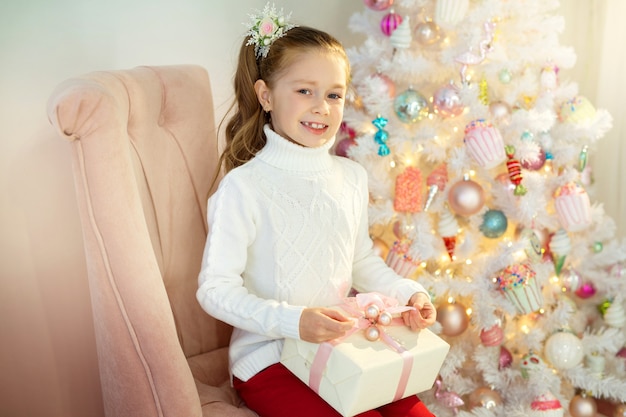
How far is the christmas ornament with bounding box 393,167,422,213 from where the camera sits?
176 centimetres

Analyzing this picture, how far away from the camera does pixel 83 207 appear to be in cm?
117

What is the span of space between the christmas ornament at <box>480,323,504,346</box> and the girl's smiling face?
2.42 ft

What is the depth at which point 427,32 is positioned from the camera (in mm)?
1719

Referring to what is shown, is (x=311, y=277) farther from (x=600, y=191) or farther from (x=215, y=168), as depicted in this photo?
(x=600, y=191)

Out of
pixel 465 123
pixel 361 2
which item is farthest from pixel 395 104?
pixel 361 2

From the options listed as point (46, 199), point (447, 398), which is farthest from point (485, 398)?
point (46, 199)

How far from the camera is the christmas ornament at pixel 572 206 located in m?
1.79

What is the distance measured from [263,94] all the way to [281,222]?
303 mm

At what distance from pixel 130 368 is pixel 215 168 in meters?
0.59

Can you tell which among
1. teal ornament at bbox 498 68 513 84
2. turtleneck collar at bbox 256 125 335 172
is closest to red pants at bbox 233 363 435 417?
turtleneck collar at bbox 256 125 335 172

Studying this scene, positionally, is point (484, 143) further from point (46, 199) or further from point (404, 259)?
point (46, 199)

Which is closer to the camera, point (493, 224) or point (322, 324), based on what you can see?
point (322, 324)

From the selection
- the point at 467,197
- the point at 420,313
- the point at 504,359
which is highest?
the point at 467,197

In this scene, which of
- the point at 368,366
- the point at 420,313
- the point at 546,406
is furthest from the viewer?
the point at 546,406
